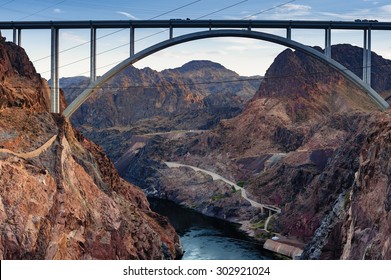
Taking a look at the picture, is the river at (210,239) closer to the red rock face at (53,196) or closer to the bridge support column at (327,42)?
the red rock face at (53,196)

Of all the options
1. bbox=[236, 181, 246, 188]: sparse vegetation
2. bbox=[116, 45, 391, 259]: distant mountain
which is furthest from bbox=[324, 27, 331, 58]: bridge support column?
bbox=[236, 181, 246, 188]: sparse vegetation

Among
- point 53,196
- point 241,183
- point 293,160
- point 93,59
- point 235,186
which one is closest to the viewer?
point 53,196

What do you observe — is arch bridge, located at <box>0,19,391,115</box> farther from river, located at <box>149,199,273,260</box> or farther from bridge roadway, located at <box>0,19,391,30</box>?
river, located at <box>149,199,273,260</box>

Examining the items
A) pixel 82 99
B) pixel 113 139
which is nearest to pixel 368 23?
pixel 82 99

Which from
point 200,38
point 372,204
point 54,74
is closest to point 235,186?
point 200,38

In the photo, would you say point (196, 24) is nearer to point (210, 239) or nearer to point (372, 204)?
point (372, 204)

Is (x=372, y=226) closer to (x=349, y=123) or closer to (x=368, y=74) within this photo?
(x=368, y=74)
